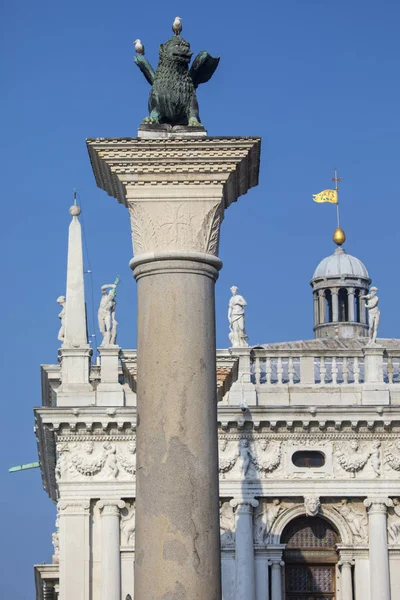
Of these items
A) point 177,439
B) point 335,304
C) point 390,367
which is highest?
point 335,304

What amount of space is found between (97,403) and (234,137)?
25.8 metres

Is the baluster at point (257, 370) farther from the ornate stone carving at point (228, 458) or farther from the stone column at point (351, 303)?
the stone column at point (351, 303)

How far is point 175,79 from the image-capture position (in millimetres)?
17766

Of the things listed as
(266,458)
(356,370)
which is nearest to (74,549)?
(266,458)

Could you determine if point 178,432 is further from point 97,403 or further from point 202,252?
point 97,403

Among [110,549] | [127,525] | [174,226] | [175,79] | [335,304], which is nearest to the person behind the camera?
[174,226]

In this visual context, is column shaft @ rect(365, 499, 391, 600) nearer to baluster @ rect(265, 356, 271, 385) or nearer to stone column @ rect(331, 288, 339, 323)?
baluster @ rect(265, 356, 271, 385)

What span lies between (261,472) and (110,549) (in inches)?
154

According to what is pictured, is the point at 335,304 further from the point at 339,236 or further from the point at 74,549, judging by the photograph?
the point at 74,549

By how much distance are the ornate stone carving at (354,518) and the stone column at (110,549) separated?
5145 mm

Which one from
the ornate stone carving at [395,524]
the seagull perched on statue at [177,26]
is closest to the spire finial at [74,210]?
the ornate stone carving at [395,524]

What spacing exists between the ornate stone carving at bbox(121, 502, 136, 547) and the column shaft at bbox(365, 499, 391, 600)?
17.8 feet

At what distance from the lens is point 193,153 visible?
17.2 m

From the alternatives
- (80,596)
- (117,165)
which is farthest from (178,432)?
(80,596)
